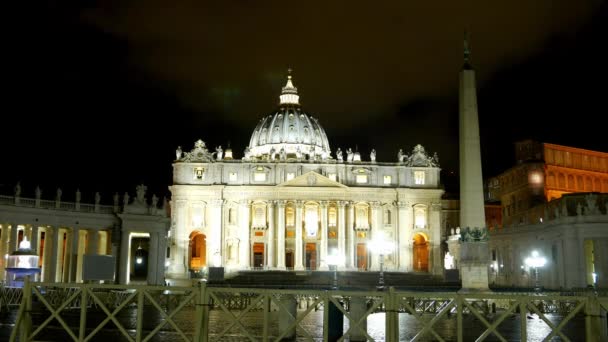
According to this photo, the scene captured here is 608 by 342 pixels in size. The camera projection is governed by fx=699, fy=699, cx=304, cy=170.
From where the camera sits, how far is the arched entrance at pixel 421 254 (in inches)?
4058

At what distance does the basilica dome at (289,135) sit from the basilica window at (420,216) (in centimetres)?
2489

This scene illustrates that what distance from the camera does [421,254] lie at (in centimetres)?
10675

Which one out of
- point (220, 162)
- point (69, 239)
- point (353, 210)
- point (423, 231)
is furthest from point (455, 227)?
point (69, 239)

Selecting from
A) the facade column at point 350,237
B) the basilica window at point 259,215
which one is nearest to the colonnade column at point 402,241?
the facade column at point 350,237

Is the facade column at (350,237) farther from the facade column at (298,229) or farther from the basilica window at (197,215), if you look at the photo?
the basilica window at (197,215)

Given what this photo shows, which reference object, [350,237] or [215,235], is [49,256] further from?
[350,237]

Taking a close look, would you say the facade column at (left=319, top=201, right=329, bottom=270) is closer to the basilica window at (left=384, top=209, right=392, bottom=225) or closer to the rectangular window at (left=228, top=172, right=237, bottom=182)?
the basilica window at (left=384, top=209, right=392, bottom=225)

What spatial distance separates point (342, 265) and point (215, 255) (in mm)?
17007

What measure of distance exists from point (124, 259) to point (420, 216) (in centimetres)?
5277

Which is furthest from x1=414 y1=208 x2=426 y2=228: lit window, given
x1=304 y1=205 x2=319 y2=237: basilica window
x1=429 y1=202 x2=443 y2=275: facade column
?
x1=304 y1=205 x2=319 y2=237: basilica window

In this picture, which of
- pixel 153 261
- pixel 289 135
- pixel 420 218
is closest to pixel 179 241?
pixel 420 218

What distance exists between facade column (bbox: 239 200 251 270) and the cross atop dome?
39126 mm

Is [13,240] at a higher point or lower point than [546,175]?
lower

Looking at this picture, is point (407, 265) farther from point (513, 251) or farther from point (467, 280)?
point (467, 280)
